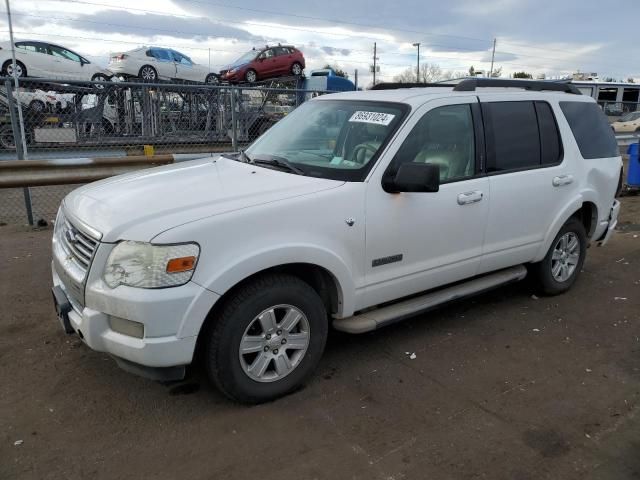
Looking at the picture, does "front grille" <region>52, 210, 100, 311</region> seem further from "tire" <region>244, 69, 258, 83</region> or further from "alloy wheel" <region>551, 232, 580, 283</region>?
"tire" <region>244, 69, 258, 83</region>

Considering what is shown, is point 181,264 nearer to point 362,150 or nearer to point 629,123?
point 362,150

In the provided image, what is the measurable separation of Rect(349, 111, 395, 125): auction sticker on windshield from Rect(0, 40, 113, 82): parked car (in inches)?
509

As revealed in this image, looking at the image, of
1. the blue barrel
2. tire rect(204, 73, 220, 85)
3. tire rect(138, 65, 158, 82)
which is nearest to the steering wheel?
the blue barrel

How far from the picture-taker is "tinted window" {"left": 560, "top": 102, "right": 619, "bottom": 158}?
484 cm

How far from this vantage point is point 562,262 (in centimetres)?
497

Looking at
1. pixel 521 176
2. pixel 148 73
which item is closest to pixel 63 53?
pixel 148 73

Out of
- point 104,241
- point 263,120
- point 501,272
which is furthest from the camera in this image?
point 263,120

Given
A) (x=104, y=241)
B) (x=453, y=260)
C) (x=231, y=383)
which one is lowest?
(x=231, y=383)

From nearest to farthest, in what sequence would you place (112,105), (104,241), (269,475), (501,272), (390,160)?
(269,475)
(104,241)
(390,160)
(501,272)
(112,105)

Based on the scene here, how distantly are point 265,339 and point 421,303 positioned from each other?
50.6 inches

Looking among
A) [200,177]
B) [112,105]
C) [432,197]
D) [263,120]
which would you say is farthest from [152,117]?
[432,197]

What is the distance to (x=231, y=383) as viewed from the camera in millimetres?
3012

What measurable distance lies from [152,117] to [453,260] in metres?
7.33

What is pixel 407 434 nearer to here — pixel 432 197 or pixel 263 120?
pixel 432 197
